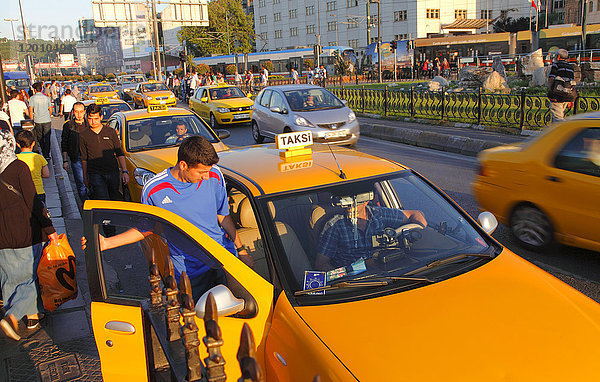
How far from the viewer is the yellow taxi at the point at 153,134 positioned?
26.0 feet

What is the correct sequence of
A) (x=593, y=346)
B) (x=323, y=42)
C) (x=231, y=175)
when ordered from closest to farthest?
1. (x=593, y=346)
2. (x=231, y=175)
3. (x=323, y=42)

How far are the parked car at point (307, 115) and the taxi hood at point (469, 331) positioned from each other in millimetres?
10771

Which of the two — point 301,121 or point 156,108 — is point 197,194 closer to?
point 156,108

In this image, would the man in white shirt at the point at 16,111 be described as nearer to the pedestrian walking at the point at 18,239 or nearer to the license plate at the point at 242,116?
the license plate at the point at 242,116

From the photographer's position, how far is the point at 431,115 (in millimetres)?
17750

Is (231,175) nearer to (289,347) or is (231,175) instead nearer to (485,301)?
(289,347)

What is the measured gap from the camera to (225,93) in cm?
2167

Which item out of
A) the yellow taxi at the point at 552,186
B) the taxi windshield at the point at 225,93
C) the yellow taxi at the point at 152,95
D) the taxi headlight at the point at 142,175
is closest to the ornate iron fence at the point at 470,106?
the taxi windshield at the point at 225,93

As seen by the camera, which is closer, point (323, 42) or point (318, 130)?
point (318, 130)

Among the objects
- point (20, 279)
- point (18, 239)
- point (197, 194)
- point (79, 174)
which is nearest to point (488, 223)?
point (197, 194)

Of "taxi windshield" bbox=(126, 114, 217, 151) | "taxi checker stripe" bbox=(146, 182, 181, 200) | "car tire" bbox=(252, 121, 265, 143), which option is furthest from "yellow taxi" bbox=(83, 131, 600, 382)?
"car tire" bbox=(252, 121, 265, 143)

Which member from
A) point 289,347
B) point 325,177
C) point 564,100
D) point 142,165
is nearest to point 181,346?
point 289,347

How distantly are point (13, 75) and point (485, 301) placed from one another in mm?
67391

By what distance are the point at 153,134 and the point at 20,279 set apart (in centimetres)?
450
